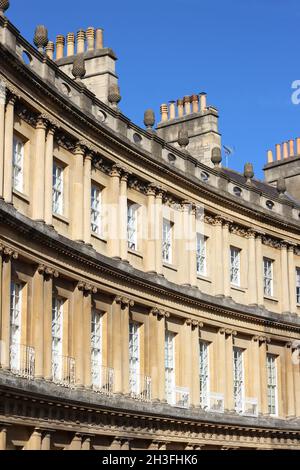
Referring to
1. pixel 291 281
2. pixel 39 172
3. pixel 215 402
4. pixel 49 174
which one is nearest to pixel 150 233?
pixel 49 174

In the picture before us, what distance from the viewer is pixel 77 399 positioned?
29.8 m

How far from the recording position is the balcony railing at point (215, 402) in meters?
37.7

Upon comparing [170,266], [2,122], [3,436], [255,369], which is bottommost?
[3,436]

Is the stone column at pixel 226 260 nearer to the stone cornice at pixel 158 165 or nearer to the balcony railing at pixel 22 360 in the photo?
the stone cornice at pixel 158 165

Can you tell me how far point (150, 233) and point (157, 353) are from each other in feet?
12.4

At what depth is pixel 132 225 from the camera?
35188mm

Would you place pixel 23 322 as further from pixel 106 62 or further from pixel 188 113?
pixel 188 113

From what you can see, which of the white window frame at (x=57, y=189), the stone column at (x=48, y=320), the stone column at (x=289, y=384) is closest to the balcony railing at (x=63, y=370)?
the stone column at (x=48, y=320)

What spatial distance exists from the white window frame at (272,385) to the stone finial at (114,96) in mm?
11849

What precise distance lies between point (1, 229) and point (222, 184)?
46.8 feet

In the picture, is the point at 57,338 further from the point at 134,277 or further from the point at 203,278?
the point at 203,278

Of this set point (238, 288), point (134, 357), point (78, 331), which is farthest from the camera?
point (238, 288)

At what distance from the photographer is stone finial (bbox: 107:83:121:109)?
35.2m
